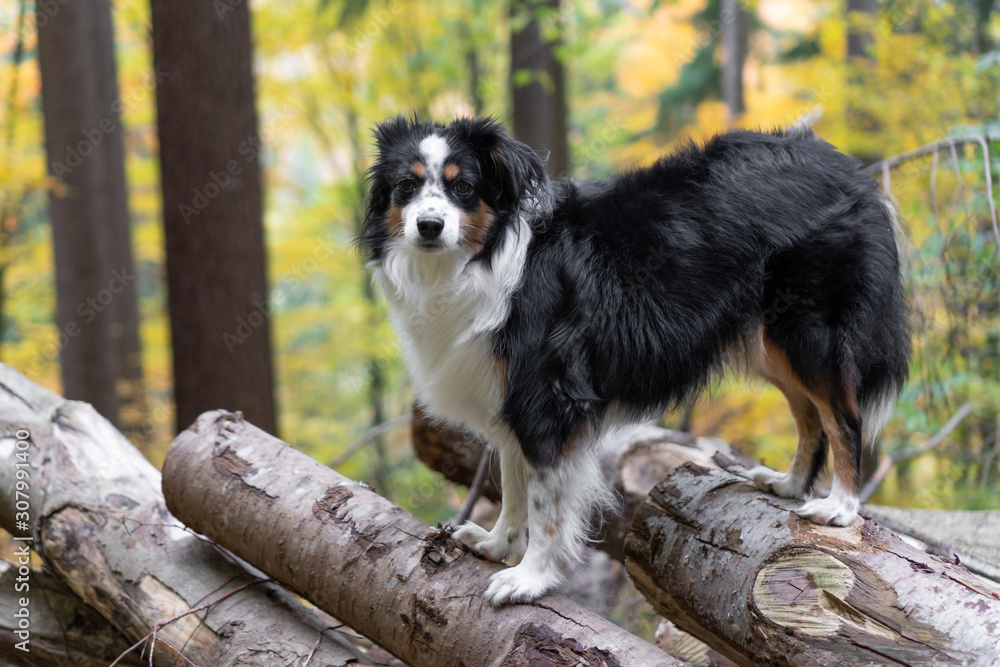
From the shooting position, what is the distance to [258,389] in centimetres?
479

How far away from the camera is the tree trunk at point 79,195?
6680mm

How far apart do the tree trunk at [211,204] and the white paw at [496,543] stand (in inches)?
98.4

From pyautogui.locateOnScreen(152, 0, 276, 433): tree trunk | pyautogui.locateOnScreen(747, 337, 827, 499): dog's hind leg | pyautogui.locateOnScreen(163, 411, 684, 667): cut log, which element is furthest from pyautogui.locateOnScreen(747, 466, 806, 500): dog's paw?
pyautogui.locateOnScreen(152, 0, 276, 433): tree trunk

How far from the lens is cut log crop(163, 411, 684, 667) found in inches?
88.2

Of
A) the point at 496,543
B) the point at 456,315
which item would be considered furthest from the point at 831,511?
the point at 456,315

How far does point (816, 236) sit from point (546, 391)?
117cm

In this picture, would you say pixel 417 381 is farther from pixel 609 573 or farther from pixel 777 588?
pixel 609 573

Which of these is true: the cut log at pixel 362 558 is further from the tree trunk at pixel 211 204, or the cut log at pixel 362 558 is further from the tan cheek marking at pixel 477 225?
the tree trunk at pixel 211 204

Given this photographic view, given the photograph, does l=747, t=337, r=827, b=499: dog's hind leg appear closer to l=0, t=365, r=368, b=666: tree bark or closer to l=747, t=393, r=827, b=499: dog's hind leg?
l=747, t=393, r=827, b=499: dog's hind leg

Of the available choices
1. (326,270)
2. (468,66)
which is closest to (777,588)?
(326,270)

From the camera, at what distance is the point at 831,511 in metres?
2.44

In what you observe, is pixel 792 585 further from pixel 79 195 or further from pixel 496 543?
pixel 79 195

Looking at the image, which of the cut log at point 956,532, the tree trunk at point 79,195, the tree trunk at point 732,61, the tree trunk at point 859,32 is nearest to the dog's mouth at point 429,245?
the cut log at point 956,532

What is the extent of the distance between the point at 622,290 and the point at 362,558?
1412 mm
